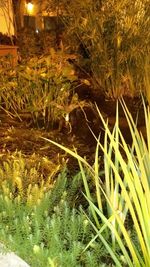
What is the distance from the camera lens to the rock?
2.08 metres

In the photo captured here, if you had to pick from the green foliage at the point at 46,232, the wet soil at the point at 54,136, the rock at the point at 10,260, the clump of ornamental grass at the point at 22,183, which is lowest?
the wet soil at the point at 54,136

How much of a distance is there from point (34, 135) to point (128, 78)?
247 centimetres

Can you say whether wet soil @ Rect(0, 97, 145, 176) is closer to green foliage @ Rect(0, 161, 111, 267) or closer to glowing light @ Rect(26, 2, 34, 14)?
green foliage @ Rect(0, 161, 111, 267)

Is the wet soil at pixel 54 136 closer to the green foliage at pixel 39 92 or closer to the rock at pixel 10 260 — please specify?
the green foliage at pixel 39 92

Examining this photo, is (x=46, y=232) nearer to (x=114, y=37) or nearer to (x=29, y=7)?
(x=114, y=37)

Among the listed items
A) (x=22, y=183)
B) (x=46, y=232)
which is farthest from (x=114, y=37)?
(x=46, y=232)

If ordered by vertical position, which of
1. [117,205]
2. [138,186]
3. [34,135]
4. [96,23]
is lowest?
[34,135]

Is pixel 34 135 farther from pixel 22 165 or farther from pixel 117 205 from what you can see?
pixel 117 205

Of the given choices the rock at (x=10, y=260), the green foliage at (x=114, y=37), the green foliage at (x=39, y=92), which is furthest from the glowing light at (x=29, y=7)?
the rock at (x=10, y=260)

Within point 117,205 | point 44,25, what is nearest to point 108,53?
point 117,205

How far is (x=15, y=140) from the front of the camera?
433 cm

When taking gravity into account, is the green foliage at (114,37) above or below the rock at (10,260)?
above

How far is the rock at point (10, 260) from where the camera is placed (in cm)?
208

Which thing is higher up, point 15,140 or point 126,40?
point 126,40
